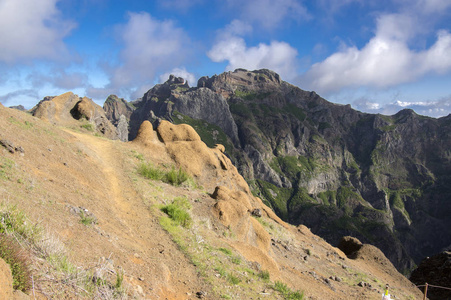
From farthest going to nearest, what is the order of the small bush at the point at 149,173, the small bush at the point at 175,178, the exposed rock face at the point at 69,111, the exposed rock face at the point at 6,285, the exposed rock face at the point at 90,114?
the exposed rock face at the point at 90,114 → the exposed rock face at the point at 69,111 → the small bush at the point at 175,178 → the small bush at the point at 149,173 → the exposed rock face at the point at 6,285

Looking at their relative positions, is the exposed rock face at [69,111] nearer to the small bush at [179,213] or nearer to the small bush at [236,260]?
the small bush at [179,213]

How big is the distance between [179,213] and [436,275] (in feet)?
106

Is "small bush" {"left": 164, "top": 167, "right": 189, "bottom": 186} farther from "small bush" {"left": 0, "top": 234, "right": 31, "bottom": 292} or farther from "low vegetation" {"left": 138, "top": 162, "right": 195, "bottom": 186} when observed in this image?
"small bush" {"left": 0, "top": 234, "right": 31, "bottom": 292}

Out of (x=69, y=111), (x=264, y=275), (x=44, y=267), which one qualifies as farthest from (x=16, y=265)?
(x=69, y=111)

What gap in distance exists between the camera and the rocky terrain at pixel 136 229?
7.54m

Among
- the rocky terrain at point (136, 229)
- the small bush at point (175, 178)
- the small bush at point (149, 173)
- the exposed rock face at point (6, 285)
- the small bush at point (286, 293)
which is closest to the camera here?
the exposed rock face at point (6, 285)

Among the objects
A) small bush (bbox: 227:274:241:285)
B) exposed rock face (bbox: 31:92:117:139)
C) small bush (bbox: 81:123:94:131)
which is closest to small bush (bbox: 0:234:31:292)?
small bush (bbox: 227:274:241:285)

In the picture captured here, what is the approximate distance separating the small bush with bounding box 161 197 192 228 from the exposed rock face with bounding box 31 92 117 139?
24.5 m

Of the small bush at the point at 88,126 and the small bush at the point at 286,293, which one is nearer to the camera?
the small bush at the point at 286,293

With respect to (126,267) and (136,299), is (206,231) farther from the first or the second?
(136,299)

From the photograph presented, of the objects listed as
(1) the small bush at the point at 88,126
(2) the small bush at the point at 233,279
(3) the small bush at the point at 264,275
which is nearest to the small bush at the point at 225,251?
(3) the small bush at the point at 264,275

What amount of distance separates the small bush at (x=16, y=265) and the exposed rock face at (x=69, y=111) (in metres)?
31.7

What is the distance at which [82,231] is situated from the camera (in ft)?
32.9

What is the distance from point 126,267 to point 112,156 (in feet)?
51.3
